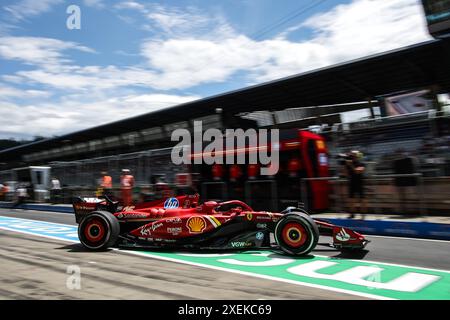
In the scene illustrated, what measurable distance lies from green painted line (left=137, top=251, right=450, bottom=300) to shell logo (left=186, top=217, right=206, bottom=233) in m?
0.42

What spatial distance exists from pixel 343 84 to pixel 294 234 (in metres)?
12.8

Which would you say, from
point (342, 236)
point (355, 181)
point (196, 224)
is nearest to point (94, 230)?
point (196, 224)

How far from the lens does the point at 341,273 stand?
17.6 feet

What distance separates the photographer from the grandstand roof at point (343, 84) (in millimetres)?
14758

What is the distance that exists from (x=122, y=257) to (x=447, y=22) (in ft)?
52.2

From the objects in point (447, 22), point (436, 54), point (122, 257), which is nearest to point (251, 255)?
point (122, 257)

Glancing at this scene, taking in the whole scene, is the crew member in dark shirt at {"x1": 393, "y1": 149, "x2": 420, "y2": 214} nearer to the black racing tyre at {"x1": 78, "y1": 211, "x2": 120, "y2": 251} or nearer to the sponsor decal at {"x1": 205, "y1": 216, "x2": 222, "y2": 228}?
the sponsor decal at {"x1": 205, "y1": 216, "x2": 222, "y2": 228}

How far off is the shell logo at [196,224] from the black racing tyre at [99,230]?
138cm

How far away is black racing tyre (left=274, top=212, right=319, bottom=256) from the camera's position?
6.18m

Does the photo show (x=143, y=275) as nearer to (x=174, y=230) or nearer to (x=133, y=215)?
(x=174, y=230)

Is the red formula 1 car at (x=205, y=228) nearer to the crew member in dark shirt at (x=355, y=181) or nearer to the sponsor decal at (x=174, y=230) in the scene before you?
the sponsor decal at (x=174, y=230)

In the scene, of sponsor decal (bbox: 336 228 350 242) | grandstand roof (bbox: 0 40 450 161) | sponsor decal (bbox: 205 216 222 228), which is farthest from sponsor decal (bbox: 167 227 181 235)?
grandstand roof (bbox: 0 40 450 161)
